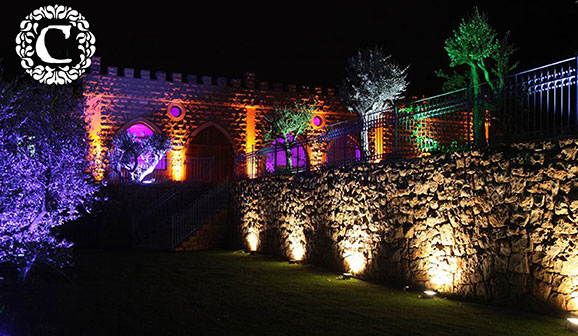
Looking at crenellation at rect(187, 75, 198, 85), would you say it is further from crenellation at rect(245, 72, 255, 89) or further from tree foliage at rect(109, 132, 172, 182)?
tree foliage at rect(109, 132, 172, 182)

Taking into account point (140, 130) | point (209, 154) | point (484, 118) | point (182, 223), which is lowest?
point (182, 223)

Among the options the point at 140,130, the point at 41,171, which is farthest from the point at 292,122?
the point at 41,171

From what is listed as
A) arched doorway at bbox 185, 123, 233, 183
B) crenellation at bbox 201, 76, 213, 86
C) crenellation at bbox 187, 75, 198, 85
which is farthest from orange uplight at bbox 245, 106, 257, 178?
crenellation at bbox 187, 75, 198, 85

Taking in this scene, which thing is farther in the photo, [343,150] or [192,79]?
[192,79]

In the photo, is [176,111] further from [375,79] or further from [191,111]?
[375,79]

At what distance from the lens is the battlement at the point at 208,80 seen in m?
23.6

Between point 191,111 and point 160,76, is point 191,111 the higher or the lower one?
the lower one

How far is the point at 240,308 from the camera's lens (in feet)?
25.9

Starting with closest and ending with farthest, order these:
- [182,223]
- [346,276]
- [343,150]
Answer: [346,276], [343,150], [182,223]

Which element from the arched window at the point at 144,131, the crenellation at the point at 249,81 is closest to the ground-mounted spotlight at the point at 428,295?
the arched window at the point at 144,131

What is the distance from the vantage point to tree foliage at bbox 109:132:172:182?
890 inches

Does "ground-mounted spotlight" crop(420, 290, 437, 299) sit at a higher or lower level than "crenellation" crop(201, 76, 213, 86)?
lower

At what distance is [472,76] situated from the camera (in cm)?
1766

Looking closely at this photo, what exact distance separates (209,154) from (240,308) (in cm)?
1825
